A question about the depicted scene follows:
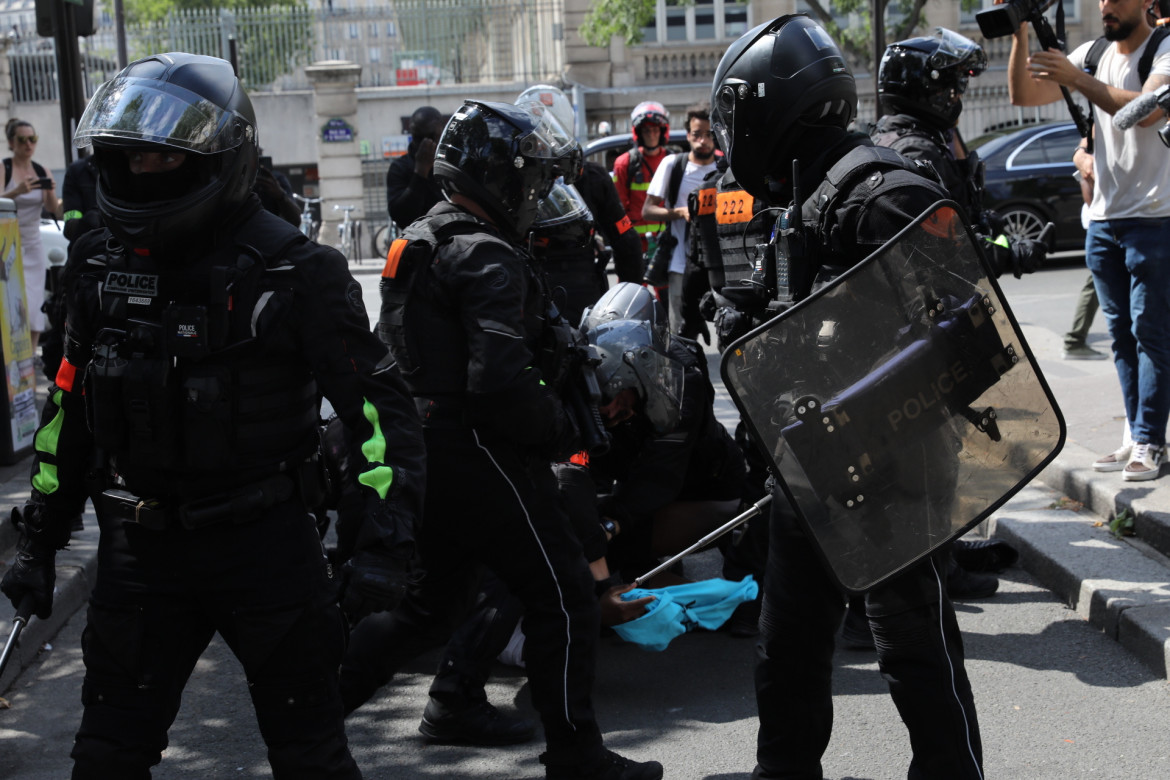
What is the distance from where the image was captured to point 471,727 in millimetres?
3830

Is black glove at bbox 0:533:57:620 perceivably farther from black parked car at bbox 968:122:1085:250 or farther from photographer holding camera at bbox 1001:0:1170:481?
black parked car at bbox 968:122:1085:250

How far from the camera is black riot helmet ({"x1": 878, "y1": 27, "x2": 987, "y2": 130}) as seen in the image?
4.86 meters

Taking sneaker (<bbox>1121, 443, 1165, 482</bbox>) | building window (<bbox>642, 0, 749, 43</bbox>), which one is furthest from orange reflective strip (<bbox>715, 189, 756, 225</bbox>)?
building window (<bbox>642, 0, 749, 43</bbox>)

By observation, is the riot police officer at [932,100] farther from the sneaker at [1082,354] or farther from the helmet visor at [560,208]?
the sneaker at [1082,354]

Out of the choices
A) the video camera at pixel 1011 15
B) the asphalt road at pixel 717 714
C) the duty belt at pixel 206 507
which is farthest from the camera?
the video camera at pixel 1011 15

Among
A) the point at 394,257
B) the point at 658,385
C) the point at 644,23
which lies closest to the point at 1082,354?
the point at 658,385

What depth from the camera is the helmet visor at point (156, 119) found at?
2.60m

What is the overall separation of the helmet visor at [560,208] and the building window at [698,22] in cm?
2456

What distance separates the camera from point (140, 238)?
2.59 meters

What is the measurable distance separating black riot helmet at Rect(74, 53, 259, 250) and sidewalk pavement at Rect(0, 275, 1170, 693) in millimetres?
2361

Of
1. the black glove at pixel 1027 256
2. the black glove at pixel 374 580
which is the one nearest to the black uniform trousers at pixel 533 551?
the black glove at pixel 374 580

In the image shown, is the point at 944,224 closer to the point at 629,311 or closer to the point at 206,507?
the point at 206,507

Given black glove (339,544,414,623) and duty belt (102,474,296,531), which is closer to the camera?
black glove (339,544,414,623)

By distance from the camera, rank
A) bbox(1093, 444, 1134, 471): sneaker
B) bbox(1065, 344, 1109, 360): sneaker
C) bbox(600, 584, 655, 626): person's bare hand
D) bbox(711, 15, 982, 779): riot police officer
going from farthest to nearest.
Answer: bbox(1065, 344, 1109, 360): sneaker → bbox(1093, 444, 1134, 471): sneaker → bbox(600, 584, 655, 626): person's bare hand → bbox(711, 15, 982, 779): riot police officer
